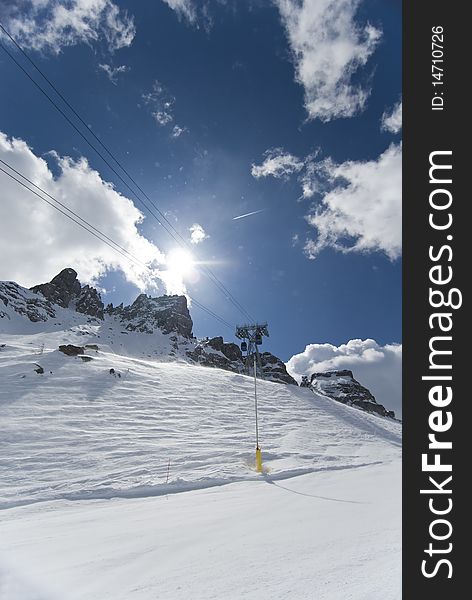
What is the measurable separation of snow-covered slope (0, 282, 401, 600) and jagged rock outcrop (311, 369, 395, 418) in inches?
3873

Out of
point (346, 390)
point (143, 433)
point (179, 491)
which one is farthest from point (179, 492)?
point (346, 390)

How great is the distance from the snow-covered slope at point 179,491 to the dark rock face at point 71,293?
299 feet

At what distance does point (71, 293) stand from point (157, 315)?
32324mm

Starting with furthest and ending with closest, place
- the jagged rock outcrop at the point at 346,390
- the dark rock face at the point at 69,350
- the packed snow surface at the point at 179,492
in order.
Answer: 1. the jagged rock outcrop at the point at 346,390
2. the dark rock face at the point at 69,350
3. the packed snow surface at the point at 179,492

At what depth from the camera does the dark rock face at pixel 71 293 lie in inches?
4382

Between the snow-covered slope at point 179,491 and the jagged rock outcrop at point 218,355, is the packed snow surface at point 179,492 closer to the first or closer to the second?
the snow-covered slope at point 179,491

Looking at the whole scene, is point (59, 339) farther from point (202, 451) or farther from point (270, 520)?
point (270, 520)

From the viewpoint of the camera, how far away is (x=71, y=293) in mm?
118500

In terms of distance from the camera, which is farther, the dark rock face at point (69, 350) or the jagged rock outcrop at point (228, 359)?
the jagged rock outcrop at point (228, 359)

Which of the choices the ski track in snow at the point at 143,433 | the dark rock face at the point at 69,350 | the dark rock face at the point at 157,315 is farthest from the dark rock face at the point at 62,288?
the dark rock face at the point at 69,350

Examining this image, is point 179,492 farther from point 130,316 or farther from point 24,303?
point 130,316

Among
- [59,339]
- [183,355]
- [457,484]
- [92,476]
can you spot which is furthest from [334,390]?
[457,484]

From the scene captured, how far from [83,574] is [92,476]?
9407 millimetres

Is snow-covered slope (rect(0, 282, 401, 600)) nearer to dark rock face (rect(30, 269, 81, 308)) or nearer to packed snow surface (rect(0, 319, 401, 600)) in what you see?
packed snow surface (rect(0, 319, 401, 600))
